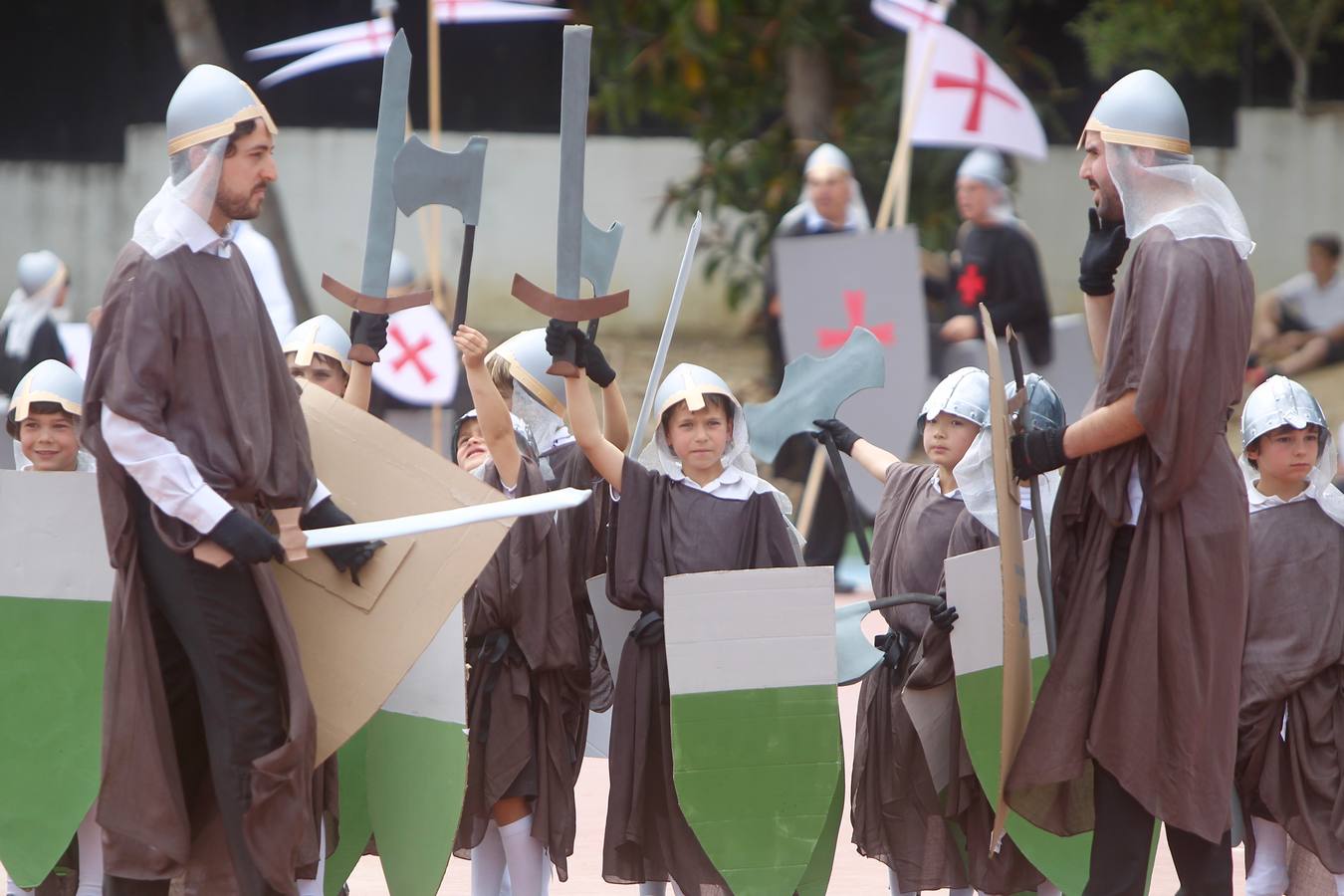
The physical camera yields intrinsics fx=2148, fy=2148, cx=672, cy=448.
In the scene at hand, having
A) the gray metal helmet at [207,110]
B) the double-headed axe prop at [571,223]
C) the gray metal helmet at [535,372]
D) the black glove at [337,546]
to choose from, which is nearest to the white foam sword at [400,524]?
the black glove at [337,546]

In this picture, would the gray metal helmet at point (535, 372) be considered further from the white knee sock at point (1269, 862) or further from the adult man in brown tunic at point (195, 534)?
the white knee sock at point (1269, 862)

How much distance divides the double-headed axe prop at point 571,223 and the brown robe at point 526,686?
63cm

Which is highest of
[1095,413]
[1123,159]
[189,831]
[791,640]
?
[1123,159]

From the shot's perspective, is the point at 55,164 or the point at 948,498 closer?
the point at 948,498

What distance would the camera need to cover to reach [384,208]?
4.77 m

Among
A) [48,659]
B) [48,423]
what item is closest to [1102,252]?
[48,659]

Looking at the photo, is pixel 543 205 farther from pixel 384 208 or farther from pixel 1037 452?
pixel 1037 452

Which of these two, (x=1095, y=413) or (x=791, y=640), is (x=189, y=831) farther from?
(x=1095, y=413)

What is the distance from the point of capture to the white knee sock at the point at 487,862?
17.3ft

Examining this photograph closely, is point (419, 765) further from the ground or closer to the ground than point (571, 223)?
closer to the ground

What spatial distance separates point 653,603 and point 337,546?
0.89 m

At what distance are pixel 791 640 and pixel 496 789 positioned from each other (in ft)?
2.88

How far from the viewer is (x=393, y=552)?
173 inches

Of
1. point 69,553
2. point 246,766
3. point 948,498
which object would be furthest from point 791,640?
point 69,553
